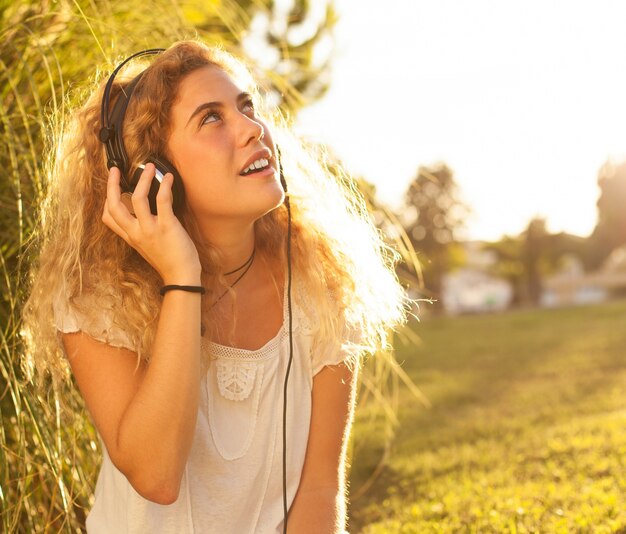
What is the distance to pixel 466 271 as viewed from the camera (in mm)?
87562

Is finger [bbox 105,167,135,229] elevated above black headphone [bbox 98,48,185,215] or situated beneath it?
situated beneath

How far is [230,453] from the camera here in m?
2.01

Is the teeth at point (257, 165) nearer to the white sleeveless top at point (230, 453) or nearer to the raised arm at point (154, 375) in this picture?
the raised arm at point (154, 375)

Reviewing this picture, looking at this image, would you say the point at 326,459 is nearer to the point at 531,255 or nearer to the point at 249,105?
the point at 249,105

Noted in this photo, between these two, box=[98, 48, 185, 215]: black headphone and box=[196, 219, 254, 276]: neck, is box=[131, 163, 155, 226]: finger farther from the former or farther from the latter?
box=[196, 219, 254, 276]: neck

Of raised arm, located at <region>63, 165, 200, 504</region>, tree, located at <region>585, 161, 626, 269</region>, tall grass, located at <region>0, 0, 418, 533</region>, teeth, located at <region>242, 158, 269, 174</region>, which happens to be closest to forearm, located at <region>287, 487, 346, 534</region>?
raised arm, located at <region>63, 165, 200, 504</region>

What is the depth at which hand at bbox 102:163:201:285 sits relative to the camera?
1.88m

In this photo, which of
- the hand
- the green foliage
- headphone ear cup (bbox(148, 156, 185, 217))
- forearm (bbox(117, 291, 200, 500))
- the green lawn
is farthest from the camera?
the green foliage

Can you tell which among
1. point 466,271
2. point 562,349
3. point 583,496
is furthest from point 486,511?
point 466,271

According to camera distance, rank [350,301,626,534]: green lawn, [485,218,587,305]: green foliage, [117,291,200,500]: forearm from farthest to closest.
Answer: [485,218,587,305]: green foliage, [350,301,626,534]: green lawn, [117,291,200,500]: forearm

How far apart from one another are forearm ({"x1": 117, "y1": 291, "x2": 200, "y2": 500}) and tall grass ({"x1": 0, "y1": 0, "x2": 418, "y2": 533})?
0.93ft

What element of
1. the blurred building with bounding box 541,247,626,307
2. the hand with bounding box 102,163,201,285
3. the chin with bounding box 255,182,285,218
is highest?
the blurred building with bounding box 541,247,626,307

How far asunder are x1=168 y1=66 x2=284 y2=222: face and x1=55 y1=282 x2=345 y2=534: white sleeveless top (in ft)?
1.21

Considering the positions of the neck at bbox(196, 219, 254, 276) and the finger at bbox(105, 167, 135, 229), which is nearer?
the finger at bbox(105, 167, 135, 229)
